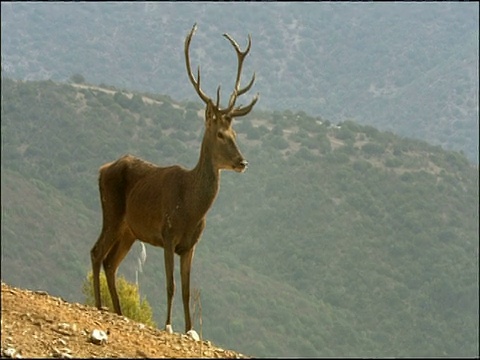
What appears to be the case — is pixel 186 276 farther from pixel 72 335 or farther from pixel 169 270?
pixel 72 335

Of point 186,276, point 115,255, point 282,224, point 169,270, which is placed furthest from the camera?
point 282,224

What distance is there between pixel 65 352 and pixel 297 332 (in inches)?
2852

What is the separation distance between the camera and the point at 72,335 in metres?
10.6

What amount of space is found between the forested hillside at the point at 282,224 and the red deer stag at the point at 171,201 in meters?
53.1

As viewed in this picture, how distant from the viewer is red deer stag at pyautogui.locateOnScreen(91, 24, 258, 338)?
47.1ft

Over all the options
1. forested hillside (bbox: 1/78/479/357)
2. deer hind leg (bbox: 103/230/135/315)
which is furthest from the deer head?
forested hillside (bbox: 1/78/479/357)

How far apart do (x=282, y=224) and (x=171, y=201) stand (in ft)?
275

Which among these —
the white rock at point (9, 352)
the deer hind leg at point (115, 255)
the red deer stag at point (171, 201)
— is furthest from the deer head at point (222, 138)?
the white rock at point (9, 352)

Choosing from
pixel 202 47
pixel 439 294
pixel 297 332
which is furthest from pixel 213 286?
pixel 202 47

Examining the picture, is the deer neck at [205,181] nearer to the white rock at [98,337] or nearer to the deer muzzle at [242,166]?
the deer muzzle at [242,166]

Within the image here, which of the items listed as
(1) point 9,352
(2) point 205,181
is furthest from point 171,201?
(1) point 9,352

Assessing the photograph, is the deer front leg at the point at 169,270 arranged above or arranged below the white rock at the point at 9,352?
below

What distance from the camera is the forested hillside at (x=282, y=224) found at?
3194 inches

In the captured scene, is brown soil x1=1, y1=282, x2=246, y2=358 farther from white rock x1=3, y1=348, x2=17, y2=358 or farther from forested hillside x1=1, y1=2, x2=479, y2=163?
forested hillside x1=1, y1=2, x2=479, y2=163
